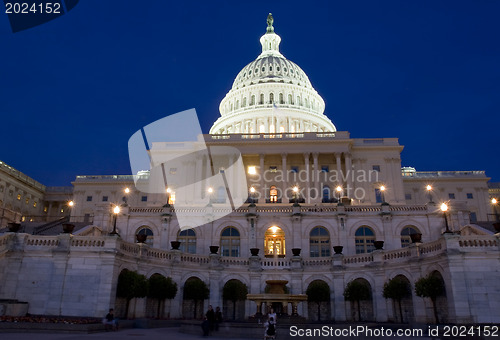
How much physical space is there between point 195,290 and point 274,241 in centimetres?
1348

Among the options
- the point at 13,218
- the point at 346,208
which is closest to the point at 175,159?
the point at 13,218

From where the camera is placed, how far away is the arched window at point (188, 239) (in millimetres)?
45969

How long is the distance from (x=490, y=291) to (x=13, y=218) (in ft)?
179

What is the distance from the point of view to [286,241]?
151ft

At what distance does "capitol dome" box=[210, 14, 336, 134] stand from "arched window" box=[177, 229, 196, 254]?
66550mm

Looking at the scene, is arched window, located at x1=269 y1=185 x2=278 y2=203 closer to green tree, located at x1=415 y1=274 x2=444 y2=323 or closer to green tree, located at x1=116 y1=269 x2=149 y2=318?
green tree, located at x1=116 y1=269 x2=149 y2=318

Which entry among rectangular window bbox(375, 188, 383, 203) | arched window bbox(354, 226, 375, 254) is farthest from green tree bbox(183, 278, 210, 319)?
rectangular window bbox(375, 188, 383, 203)

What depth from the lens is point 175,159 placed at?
281 ft

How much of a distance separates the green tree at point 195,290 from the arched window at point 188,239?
8.74 m

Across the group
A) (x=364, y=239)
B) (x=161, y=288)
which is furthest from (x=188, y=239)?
(x=364, y=239)

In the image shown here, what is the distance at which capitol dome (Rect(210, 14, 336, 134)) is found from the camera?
114 metres

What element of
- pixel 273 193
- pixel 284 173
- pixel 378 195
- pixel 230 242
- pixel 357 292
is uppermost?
pixel 284 173

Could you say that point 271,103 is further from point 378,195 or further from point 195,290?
point 195,290

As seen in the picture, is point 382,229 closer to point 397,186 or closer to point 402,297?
point 402,297
